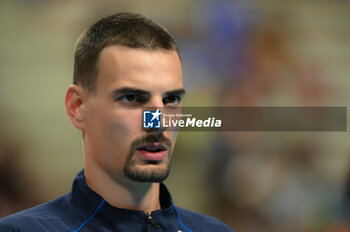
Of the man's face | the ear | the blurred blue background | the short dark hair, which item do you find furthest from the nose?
the blurred blue background

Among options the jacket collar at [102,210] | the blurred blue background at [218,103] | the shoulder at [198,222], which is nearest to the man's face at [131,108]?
the jacket collar at [102,210]

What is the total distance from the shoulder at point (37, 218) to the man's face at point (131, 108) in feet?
0.83

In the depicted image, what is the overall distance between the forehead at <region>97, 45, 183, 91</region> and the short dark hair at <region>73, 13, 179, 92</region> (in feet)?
0.10

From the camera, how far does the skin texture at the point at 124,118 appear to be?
1.85 meters

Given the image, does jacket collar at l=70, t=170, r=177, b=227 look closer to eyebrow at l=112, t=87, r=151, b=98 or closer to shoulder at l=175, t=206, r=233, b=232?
shoulder at l=175, t=206, r=233, b=232

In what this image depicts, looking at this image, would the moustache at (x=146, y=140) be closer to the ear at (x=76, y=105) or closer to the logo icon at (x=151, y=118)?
the logo icon at (x=151, y=118)

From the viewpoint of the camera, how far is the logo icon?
1808 mm

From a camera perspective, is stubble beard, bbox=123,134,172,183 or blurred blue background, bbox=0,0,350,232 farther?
blurred blue background, bbox=0,0,350,232

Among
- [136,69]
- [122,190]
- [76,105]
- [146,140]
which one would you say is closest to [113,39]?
[136,69]

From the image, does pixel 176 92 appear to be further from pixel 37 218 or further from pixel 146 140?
pixel 37 218

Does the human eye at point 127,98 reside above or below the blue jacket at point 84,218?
above

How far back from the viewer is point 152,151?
1.85 metres

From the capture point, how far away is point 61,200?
2113mm

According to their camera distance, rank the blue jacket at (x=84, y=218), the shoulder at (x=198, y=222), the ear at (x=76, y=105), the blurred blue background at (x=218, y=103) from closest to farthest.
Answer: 1. the blue jacket at (x=84, y=218)
2. the ear at (x=76, y=105)
3. the shoulder at (x=198, y=222)
4. the blurred blue background at (x=218, y=103)
